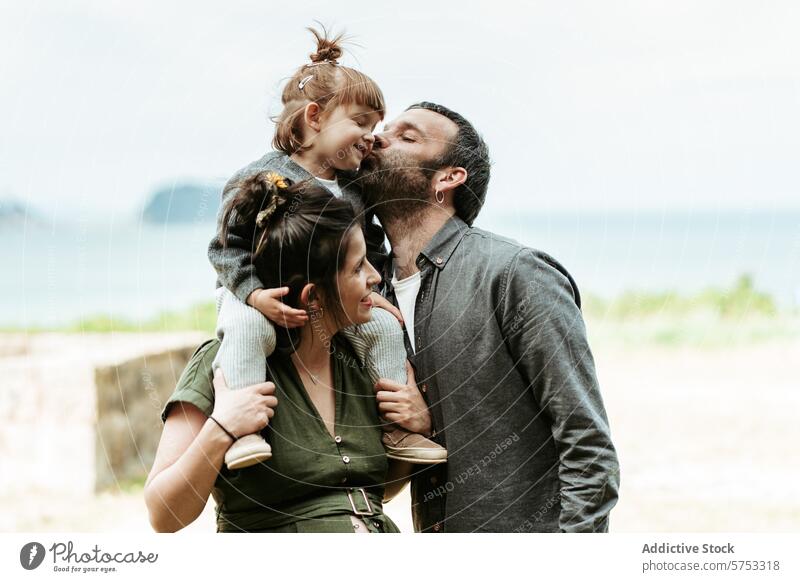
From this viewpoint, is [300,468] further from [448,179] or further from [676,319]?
[676,319]

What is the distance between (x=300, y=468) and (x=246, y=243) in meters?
0.49

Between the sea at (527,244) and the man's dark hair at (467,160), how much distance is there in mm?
59

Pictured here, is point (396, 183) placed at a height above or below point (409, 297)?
above

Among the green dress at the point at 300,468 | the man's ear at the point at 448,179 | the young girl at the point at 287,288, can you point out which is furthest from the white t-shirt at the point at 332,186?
the green dress at the point at 300,468

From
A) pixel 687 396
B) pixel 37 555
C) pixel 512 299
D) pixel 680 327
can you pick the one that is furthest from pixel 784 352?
pixel 37 555

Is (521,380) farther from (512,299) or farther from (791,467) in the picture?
(791,467)

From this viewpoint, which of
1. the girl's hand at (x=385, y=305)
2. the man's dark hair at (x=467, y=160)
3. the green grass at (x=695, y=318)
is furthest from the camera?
the green grass at (x=695, y=318)

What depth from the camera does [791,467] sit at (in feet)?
13.3

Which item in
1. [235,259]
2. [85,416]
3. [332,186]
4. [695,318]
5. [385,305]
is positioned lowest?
[85,416]

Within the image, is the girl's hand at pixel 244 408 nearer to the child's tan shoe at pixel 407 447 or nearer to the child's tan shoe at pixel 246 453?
the child's tan shoe at pixel 246 453

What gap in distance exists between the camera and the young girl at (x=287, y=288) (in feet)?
6.30

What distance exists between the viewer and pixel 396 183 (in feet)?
7.09

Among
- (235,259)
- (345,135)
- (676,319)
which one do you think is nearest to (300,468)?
(235,259)

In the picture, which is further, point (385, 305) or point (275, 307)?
point (385, 305)
